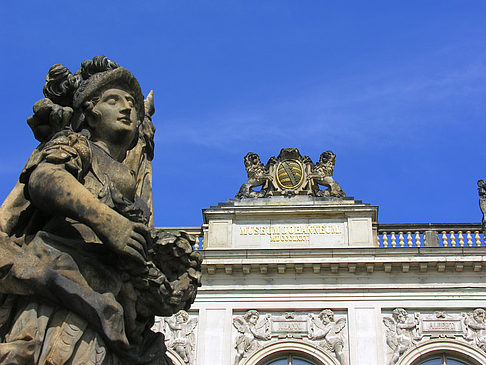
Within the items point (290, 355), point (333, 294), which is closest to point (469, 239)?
point (333, 294)

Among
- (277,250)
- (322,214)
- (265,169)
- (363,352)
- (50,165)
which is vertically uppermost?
(265,169)

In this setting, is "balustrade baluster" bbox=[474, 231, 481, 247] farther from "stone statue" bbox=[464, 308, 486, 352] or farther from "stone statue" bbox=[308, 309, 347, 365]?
"stone statue" bbox=[308, 309, 347, 365]

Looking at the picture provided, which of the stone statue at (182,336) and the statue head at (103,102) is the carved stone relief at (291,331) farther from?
the statue head at (103,102)

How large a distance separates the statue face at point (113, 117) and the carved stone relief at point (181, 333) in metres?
17.1

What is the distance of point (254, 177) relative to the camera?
24891mm

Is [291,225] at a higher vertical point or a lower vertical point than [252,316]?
higher

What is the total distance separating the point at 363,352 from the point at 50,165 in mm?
18238

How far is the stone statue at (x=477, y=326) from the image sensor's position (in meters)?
21.0

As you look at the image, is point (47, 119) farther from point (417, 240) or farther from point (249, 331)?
point (417, 240)

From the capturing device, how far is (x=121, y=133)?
14.8 ft

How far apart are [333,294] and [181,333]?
13.6 ft

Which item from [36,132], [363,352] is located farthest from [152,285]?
[363,352]

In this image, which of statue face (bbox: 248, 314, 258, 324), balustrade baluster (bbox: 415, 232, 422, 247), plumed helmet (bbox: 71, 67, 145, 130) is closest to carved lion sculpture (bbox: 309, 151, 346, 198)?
balustrade baluster (bbox: 415, 232, 422, 247)

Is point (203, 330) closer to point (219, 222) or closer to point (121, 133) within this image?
point (219, 222)
